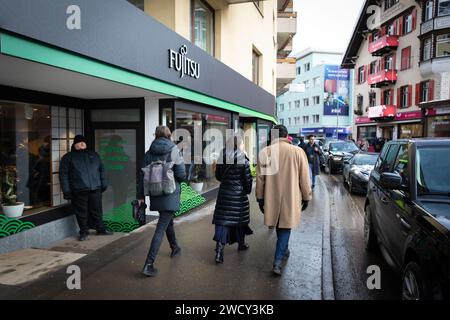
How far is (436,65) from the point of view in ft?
83.3

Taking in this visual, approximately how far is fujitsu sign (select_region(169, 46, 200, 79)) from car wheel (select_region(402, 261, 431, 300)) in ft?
17.3

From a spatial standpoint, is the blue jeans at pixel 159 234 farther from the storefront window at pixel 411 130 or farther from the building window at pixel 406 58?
the building window at pixel 406 58

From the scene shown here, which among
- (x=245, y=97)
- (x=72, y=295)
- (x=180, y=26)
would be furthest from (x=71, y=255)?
(x=245, y=97)

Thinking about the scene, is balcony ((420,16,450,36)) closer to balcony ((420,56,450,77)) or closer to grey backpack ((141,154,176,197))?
balcony ((420,56,450,77))

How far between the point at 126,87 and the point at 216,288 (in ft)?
11.9

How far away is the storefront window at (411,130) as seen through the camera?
27078 millimetres

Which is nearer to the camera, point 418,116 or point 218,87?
point 218,87

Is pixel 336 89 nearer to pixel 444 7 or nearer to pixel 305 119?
pixel 305 119

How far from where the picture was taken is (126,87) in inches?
242

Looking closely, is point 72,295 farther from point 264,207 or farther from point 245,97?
point 245,97

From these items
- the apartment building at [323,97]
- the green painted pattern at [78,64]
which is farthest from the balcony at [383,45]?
the green painted pattern at [78,64]

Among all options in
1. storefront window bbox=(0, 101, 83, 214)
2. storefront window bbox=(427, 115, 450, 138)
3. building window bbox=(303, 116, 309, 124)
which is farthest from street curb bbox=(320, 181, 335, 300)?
building window bbox=(303, 116, 309, 124)

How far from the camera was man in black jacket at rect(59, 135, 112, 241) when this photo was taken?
21.0 feet

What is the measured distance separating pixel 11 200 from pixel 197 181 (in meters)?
4.44
